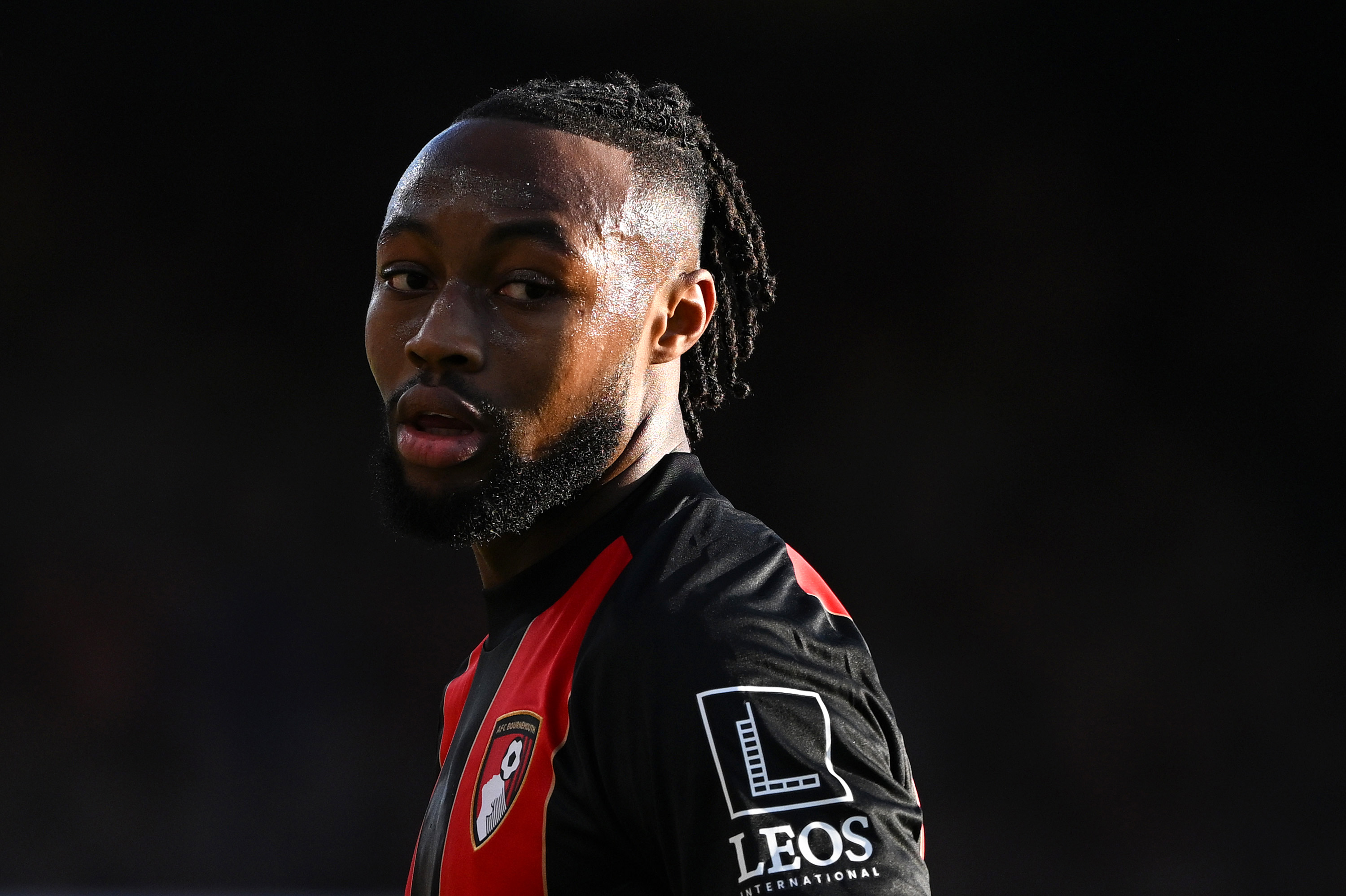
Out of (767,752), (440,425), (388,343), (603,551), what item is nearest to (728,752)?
(767,752)

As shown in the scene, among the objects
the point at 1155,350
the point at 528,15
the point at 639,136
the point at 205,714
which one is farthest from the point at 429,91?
the point at 639,136

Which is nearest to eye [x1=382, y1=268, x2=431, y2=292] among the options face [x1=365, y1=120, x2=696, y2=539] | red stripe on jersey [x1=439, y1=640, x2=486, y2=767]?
face [x1=365, y1=120, x2=696, y2=539]

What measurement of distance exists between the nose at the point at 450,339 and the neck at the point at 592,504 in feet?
0.67

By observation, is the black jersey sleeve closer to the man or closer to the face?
the man

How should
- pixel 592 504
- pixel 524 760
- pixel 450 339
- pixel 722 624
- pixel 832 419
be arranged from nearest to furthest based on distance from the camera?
pixel 722 624 → pixel 524 760 → pixel 450 339 → pixel 592 504 → pixel 832 419

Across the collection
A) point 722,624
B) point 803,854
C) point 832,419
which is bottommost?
point 803,854

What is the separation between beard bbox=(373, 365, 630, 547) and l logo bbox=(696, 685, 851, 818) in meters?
0.43

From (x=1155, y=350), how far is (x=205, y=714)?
350 cm

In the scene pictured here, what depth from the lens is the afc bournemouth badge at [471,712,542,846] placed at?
3.92 feet

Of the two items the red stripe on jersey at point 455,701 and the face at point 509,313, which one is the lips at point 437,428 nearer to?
the face at point 509,313

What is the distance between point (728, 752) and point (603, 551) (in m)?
0.44

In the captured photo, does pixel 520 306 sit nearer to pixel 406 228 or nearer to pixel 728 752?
pixel 406 228

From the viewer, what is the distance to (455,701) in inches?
66.3

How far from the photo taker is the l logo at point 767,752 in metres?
0.99
